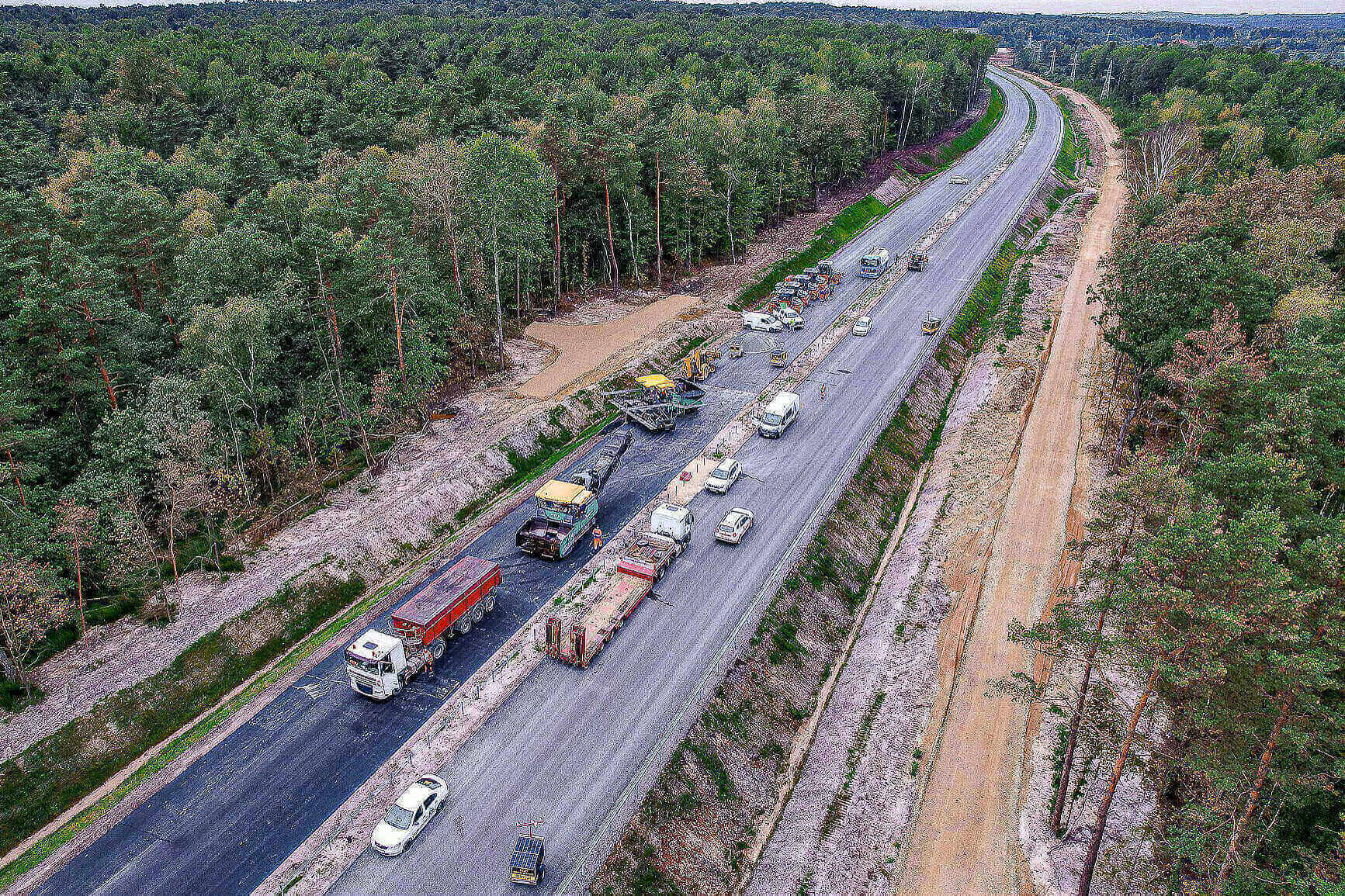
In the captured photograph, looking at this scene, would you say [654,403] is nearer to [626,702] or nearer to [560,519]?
[560,519]

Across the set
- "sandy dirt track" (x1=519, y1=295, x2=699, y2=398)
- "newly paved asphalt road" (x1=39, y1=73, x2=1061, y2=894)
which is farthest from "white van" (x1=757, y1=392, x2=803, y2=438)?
"sandy dirt track" (x1=519, y1=295, x2=699, y2=398)

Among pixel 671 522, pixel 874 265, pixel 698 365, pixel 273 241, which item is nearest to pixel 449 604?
pixel 671 522

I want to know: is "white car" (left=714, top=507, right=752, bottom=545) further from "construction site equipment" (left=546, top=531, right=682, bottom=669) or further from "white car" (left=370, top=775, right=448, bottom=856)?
"white car" (left=370, top=775, right=448, bottom=856)

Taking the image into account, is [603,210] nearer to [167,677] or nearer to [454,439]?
[454,439]

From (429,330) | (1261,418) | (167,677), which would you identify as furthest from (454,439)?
(1261,418)

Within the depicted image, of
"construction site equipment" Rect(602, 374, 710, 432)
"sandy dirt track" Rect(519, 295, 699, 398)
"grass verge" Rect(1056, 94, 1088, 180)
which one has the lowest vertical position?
"construction site equipment" Rect(602, 374, 710, 432)

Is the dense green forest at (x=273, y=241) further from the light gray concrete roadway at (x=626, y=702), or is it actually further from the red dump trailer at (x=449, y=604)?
the light gray concrete roadway at (x=626, y=702)

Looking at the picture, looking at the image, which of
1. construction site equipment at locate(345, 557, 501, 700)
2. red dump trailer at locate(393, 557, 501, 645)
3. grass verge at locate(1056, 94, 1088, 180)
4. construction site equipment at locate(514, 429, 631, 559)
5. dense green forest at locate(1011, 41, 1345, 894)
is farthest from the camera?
grass verge at locate(1056, 94, 1088, 180)
